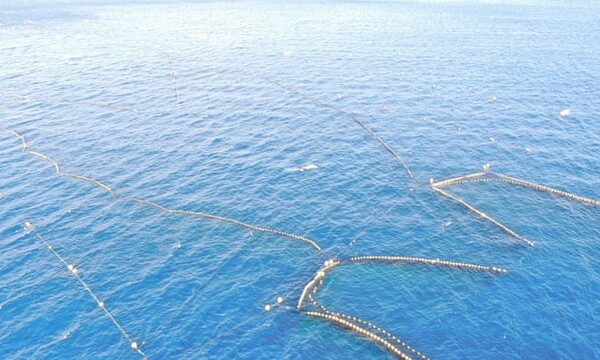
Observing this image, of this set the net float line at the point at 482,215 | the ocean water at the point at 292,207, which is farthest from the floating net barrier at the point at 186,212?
the net float line at the point at 482,215

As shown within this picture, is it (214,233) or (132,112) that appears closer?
(214,233)

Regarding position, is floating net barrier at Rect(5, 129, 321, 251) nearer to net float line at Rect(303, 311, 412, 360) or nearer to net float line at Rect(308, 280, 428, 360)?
net float line at Rect(308, 280, 428, 360)

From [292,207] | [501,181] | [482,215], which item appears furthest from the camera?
[501,181]

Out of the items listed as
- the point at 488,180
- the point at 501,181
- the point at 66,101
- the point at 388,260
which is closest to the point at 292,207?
the point at 388,260

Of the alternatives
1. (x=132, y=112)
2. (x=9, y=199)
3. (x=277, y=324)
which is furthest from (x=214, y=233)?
(x=132, y=112)

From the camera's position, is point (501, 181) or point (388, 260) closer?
point (388, 260)

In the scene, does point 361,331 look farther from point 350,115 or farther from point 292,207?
point 350,115

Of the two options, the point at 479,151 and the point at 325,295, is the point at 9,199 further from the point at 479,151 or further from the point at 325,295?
the point at 479,151
